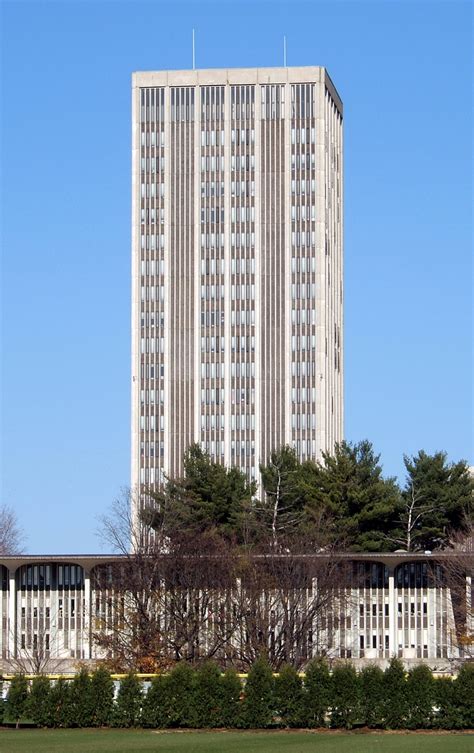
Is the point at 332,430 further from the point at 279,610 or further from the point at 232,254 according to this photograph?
the point at 279,610

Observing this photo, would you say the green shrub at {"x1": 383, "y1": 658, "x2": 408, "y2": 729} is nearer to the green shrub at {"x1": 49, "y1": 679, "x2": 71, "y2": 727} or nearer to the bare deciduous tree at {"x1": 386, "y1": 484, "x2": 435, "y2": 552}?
the green shrub at {"x1": 49, "y1": 679, "x2": 71, "y2": 727}

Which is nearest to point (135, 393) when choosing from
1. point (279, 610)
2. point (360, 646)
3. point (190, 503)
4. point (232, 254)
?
point (232, 254)

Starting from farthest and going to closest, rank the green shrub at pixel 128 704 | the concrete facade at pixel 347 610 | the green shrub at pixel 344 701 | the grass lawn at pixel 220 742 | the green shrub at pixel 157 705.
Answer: the concrete facade at pixel 347 610 → the green shrub at pixel 128 704 → the green shrub at pixel 157 705 → the green shrub at pixel 344 701 → the grass lawn at pixel 220 742

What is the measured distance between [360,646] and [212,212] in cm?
6229

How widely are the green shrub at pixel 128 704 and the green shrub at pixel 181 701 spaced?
1.17 meters

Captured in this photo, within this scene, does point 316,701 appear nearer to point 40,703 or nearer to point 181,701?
point 181,701

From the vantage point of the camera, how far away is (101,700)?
5825cm

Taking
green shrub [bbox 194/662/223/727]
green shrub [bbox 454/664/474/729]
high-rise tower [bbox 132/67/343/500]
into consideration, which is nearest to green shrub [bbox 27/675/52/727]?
green shrub [bbox 194/662/223/727]

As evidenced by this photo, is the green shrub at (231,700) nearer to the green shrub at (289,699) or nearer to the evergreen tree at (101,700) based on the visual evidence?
the green shrub at (289,699)

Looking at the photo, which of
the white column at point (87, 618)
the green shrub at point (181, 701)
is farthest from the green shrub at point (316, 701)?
the white column at point (87, 618)

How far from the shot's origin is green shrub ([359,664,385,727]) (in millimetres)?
57031

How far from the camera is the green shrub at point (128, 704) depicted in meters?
58.0

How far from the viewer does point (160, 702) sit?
5791 cm

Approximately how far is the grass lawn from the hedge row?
1454mm
